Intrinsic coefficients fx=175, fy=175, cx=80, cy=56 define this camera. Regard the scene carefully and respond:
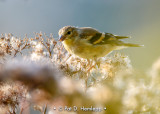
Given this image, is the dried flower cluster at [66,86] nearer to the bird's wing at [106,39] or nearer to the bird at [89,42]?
the bird at [89,42]

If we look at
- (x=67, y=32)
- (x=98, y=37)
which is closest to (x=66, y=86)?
(x=67, y=32)

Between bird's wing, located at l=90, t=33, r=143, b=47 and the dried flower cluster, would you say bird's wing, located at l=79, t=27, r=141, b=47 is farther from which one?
the dried flower cluster

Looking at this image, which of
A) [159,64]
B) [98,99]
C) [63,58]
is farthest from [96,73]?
[98,99]

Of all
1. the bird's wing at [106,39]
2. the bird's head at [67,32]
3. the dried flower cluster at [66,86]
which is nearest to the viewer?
the dried flower cluster at [66,86]

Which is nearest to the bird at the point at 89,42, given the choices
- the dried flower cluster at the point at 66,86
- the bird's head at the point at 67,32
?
the bird's head at the point at 67,32

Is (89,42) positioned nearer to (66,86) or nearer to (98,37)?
(98,37)

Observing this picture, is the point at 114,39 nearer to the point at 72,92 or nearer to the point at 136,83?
the point at 136,83
